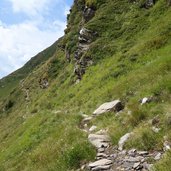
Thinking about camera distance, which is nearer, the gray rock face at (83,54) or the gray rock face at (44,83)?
the gray rock face at (83,54)

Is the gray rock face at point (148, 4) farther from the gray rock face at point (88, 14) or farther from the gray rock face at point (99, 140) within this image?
the gray rock face at point (99, 140)

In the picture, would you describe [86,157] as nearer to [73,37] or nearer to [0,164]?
[0,164]

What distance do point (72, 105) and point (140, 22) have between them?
11620 millimetres

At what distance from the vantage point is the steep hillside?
41.7 feet

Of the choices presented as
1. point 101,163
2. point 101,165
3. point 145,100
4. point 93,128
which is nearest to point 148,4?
point 145,100

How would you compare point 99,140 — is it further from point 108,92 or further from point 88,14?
point 88,14

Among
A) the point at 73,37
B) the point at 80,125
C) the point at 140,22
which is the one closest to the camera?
the point at 80,125

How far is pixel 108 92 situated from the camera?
23.1 meters

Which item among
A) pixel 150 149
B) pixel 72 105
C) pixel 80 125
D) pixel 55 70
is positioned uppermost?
pixel 55 70

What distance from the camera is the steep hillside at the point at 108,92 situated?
12.7 metres

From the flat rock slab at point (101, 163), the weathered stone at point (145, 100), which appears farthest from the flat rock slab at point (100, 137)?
the weathered stone at point (145, 100)

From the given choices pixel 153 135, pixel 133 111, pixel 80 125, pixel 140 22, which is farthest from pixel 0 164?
pixel 140 22

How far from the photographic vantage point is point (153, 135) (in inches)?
460

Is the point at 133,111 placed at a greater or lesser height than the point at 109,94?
lesser
